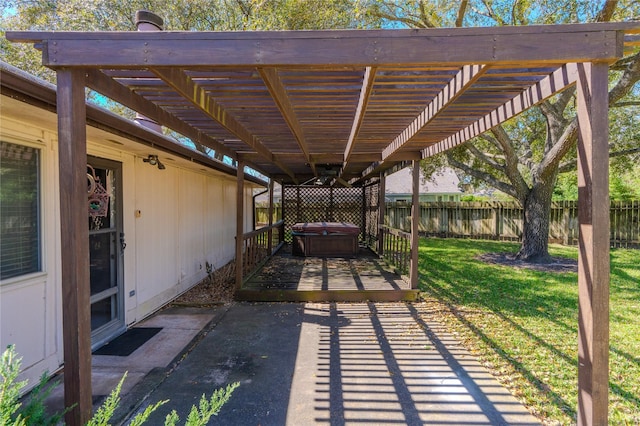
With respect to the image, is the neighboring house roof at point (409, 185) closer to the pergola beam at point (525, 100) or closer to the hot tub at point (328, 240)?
the hot tub at point (328, 240)

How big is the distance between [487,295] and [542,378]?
2987 millimetres


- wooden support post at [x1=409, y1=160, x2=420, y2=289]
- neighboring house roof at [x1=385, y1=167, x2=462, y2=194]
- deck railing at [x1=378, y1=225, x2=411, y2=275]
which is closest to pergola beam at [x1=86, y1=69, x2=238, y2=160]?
wooden support post at [x1=409, y1=160, x2=420, y2=289]

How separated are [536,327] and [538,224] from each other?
5999 millimetres

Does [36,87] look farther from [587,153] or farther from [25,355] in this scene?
[587,153]

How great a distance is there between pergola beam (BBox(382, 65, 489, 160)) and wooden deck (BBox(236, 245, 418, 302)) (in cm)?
256

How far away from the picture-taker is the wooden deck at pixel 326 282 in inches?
220

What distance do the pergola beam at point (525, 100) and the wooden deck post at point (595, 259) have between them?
0.26 m

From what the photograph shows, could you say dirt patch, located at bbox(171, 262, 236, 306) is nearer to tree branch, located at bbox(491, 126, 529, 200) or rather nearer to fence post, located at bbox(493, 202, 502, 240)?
tree branch, located at bbox(491, 126, 529, 200)

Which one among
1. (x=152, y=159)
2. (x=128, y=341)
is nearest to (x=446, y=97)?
(x=152, y=159)

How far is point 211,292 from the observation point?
20.5 feet

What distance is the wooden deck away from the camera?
559 centimetres

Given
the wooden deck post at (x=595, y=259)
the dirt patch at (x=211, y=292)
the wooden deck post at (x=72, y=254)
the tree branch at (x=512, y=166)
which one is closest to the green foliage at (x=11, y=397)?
the wooden deck post at (x=72, y=254)

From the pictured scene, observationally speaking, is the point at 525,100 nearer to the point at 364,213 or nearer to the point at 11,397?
the point at 11,397

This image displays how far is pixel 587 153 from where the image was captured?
6.57ft
